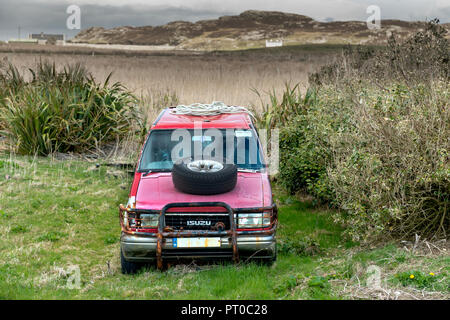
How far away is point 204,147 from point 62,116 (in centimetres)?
778

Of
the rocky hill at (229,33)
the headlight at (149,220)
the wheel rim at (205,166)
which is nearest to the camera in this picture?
the headlight at (149,220)

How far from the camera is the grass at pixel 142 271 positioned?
5.54 metres

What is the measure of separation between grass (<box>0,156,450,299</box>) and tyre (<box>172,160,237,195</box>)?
0.97m

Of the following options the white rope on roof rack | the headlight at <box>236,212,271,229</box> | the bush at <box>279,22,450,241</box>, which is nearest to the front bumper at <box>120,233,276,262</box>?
the headlight at <box>236,212,271,229</box>

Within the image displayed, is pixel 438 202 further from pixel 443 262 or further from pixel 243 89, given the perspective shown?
pixel 243 89

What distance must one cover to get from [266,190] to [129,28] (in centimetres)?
12571

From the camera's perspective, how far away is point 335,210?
32.5 feet

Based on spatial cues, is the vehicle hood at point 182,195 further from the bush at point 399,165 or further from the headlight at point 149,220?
the bush at point 399,165

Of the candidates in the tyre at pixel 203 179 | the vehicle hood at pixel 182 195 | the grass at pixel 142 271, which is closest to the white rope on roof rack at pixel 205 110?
the vehicle hood at pixel 182 195

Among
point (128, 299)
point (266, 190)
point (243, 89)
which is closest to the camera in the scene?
point (128, 299)

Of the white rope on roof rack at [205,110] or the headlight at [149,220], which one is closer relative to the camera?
the headlight at [149,220]

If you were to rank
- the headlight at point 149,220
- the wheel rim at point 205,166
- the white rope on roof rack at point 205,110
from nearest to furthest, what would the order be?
1. the headlight at point 149,220
2. the wheel rim at point 205,166
3. the white rope on roof rack at point 205,110

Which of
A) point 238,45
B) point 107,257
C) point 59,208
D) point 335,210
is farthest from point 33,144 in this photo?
point 238,45

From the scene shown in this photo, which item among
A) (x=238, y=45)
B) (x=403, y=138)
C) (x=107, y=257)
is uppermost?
(x=238, y=45)
